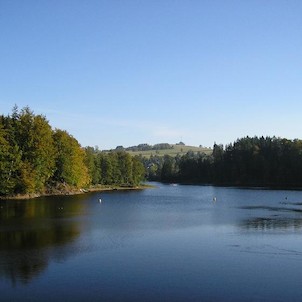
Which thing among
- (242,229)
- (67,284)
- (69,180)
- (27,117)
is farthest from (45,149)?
(67,284)

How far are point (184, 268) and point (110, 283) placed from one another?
5.62 metres

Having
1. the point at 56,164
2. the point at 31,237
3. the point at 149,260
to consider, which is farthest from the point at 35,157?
the point at 149,260

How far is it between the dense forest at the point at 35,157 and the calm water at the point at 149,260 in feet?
110

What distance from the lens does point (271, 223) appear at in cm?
5147

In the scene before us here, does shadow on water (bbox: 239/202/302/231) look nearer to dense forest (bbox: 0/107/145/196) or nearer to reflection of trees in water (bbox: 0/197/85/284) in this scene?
reflection of trees in water (bbox: 0/197/85/284)

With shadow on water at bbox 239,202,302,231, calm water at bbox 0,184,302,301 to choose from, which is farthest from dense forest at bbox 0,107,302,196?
shadow on water at bbox 239,202,302,231

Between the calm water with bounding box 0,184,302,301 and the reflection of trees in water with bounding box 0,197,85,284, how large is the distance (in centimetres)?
7

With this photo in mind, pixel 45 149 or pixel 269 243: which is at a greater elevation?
Answer: pixel 45 149

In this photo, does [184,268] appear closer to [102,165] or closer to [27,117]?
[27,117]

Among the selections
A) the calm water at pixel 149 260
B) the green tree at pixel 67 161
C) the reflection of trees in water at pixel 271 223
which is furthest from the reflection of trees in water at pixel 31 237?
the green tree at pixel 67 161

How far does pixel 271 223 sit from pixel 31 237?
91.1 ft

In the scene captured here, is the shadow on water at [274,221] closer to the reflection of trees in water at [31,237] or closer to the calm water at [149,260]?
the calm water at [149,260]

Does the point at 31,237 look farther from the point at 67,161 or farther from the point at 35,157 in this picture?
the point at 67,161

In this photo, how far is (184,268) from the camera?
2789 cm
